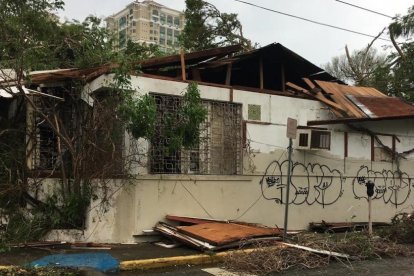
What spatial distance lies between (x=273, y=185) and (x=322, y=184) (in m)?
1.70

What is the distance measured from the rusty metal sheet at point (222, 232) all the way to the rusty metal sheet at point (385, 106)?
552cm

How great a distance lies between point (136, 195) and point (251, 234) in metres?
2.54

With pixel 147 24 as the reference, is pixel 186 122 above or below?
below

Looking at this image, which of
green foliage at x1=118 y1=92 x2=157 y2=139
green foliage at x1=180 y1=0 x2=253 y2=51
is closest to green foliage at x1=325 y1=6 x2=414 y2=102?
green foliage at x1=180 y1=0 x2=253 y2=51

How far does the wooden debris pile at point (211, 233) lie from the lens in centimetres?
941

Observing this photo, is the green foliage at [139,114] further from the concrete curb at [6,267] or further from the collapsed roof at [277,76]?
the concrete curb at [6,267]

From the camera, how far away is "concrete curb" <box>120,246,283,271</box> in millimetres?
8391

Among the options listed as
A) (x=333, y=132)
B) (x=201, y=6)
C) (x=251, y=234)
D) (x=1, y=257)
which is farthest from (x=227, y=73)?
(x=201, y=6)

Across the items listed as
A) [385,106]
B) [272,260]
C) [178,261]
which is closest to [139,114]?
[178,261]

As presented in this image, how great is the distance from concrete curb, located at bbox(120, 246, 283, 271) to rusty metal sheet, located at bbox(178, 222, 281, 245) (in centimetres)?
28

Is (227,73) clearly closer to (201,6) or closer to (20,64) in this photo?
(20,64)

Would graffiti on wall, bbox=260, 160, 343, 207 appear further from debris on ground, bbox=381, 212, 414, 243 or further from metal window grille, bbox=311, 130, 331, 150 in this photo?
debris on ground, bbox=381, 212, 414, 243

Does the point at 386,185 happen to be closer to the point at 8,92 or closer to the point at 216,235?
the point at 216,235

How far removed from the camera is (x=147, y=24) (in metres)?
30.2
